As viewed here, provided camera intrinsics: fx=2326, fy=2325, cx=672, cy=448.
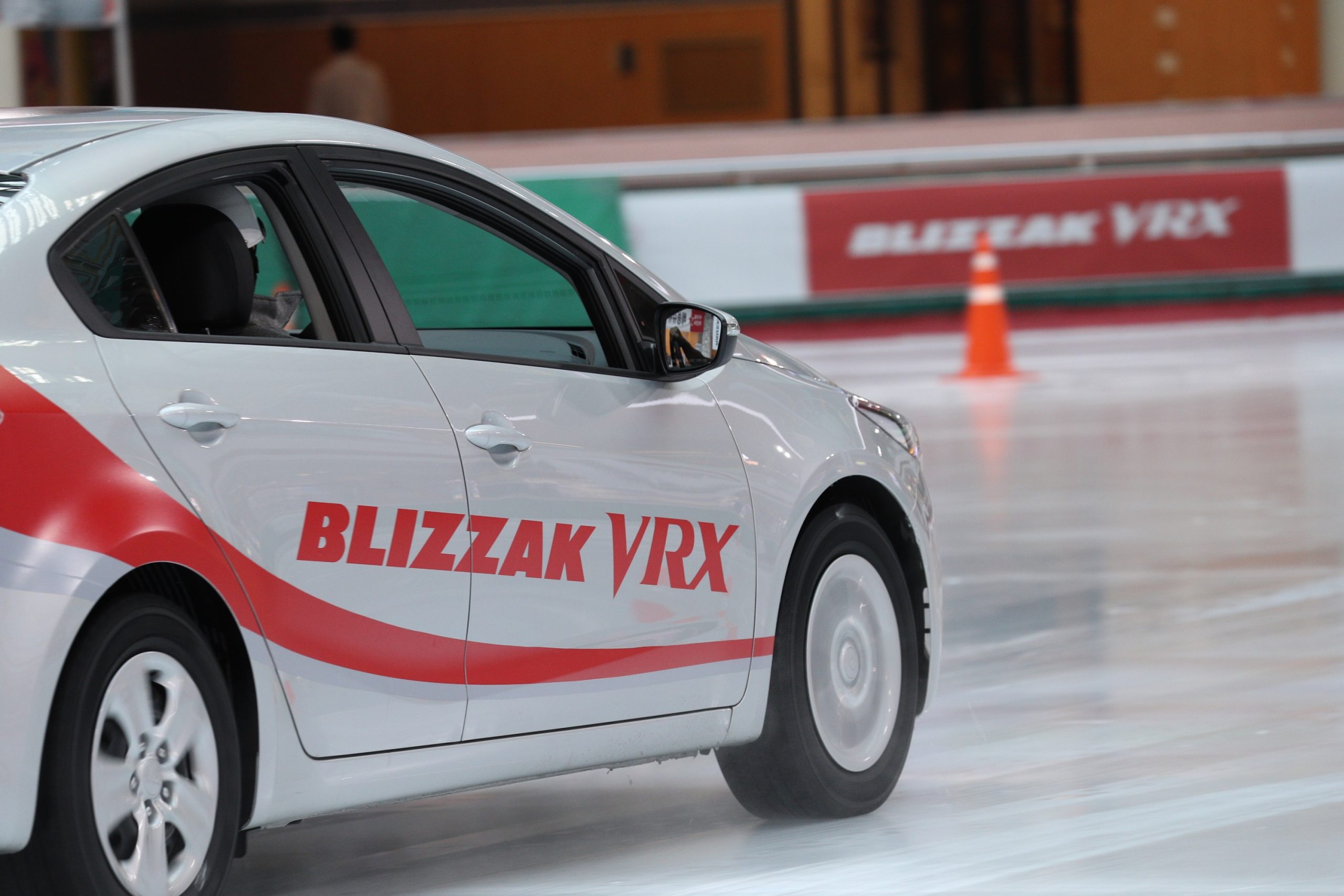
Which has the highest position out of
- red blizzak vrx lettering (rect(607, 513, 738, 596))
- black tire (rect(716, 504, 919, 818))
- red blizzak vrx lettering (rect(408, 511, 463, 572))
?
red blizzak vrx lettering (rect(408, 511, 463, 572))

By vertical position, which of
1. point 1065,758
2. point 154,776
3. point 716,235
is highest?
point 716,235

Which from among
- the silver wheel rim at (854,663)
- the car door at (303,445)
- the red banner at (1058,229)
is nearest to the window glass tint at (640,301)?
the silver wheel rim at (854,663)

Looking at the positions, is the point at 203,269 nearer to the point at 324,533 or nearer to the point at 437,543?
the point at 324,533

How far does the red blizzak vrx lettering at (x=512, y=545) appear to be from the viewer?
161 inches

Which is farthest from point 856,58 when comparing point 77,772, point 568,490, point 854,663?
point 77,772

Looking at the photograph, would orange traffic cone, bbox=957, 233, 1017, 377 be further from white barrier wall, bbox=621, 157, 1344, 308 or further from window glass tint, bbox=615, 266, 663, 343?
window glass tint, bbox=615, 266, 663, 343

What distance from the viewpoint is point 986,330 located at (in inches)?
639

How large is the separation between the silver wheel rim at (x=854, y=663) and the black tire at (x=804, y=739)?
2 cm

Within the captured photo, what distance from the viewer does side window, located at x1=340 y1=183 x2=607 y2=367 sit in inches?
189

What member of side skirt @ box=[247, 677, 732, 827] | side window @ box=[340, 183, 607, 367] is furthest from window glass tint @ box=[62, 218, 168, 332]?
side skirt @ box=[247, 677, 732, 827]

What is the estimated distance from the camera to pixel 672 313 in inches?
194

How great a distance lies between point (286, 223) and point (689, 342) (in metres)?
0.97

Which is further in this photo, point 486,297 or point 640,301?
point 486,297

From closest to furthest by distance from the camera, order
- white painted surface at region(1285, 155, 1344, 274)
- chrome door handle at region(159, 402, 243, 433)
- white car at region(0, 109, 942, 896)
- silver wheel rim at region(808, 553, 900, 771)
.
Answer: white car at region(0, 109, 942, 896), chrome door handle at region(159, 402, 243, 433), silver wheel rim at region(808, 553, 900, 771), white painted surface at region(1285, 155, 1344, 274)
